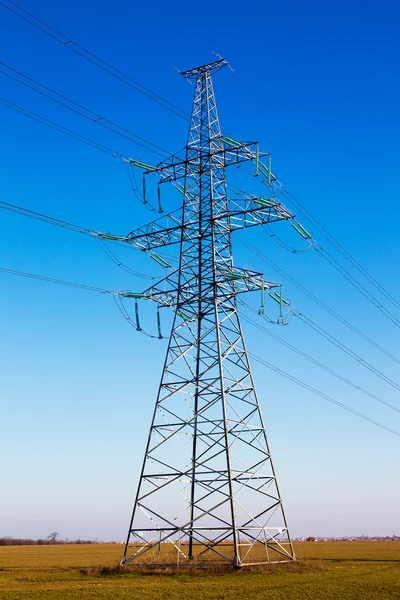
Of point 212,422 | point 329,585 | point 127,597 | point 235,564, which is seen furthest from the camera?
point 212,422

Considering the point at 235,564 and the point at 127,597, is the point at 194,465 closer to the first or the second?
the point at 235,564

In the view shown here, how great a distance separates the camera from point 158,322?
3941 centimetres

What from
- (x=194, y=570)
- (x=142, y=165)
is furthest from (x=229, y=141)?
(x=194, y=570)

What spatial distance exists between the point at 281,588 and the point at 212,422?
9876mm

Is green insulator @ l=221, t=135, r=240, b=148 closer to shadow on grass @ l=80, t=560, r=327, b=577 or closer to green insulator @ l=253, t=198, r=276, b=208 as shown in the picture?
green insulator @ l=253, t=198, r=276, b=208

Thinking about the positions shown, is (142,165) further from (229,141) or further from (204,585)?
(204,585)

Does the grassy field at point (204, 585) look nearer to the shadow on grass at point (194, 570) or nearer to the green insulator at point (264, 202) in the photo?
the shadow on grass at point (194, 570)

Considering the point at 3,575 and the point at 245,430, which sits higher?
the point at 245,430

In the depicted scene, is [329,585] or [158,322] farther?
[158,322]

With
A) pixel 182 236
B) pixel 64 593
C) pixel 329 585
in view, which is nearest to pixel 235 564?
pixel 329 585

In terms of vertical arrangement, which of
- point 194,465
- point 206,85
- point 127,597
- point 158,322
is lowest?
point 127,597

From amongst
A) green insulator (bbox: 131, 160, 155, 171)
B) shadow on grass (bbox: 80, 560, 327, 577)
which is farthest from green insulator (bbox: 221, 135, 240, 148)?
shadow on grass (bbox: 80, 560, 327, 577)

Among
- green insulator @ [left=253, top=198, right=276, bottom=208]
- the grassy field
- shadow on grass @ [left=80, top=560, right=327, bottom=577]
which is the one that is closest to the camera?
the grassy field

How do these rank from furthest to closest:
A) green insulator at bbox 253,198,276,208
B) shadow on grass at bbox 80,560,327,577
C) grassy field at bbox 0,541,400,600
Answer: green insulator at bbox 253,198,276,208 → shadow on grass at bbox 80,560,327,577 → grassy field at bbox 0,541,400,600
